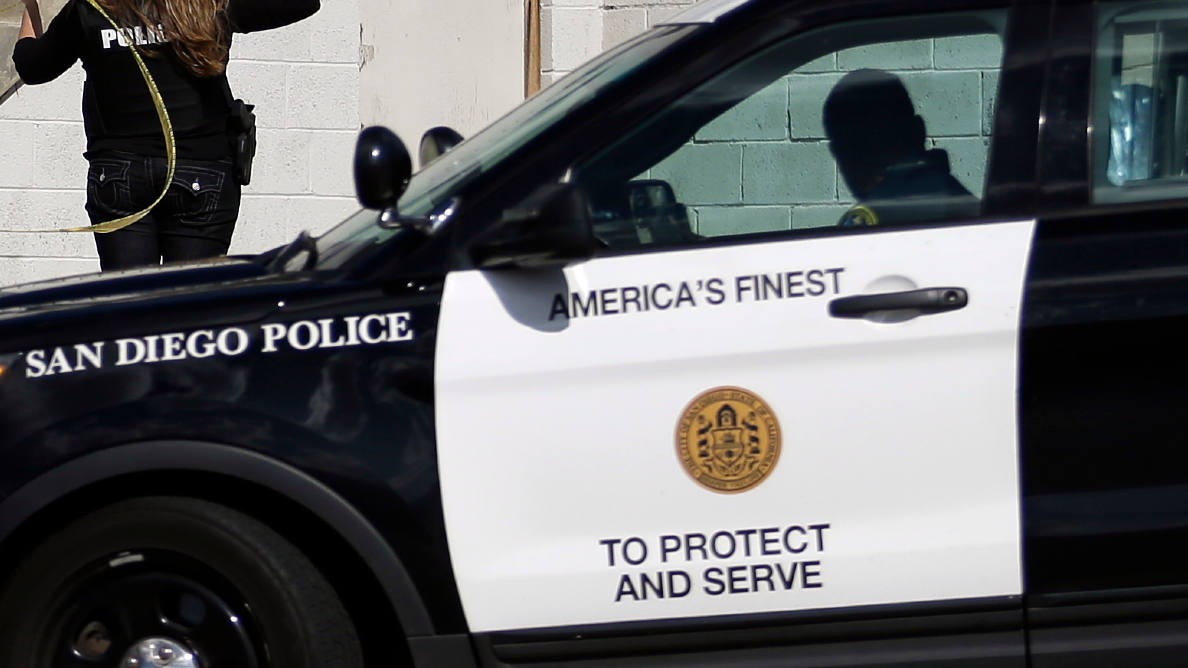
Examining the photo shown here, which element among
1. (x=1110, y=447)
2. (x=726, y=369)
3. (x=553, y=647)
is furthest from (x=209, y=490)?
(x=1110, y=447)

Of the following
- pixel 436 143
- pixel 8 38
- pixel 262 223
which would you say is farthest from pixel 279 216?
pixel 436 143

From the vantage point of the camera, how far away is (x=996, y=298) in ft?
9.34

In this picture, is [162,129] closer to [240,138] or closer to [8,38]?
[240,138]

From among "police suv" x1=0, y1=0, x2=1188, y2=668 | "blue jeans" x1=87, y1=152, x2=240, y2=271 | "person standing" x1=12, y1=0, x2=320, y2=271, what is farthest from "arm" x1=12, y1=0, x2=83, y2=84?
"police suv" x1=0, y1=0, x2=1188, y2=668

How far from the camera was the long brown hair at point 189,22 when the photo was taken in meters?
4.46

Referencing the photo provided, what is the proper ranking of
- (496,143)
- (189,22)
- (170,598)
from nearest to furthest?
(170,598)
(496,143)
(189,22)

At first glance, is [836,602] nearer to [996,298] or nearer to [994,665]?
[994,665]

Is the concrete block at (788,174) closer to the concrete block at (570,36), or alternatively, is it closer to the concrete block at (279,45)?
the concrete block at (570,36)

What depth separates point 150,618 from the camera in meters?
2.91

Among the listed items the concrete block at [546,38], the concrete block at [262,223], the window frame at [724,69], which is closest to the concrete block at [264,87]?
the concrete block at [262,223]

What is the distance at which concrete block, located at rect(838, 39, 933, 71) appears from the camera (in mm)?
2987

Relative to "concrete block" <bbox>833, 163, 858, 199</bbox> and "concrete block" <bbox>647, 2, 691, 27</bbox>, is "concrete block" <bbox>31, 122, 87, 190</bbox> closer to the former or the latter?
"concrete block" <bbox>647, 2, 691, 27</bbox>

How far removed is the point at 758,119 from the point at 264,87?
4744mm

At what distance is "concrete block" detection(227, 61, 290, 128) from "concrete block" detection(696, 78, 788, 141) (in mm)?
4696
